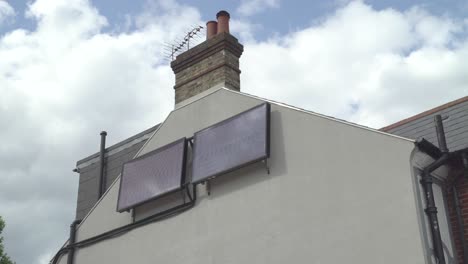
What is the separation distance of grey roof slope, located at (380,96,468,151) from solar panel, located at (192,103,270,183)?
2.34 metres

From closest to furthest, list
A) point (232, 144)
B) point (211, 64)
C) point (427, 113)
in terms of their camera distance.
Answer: point (232, 144) → point (427, 113) → point (211, 64)

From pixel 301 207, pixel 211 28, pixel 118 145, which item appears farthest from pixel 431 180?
pixel 118 145

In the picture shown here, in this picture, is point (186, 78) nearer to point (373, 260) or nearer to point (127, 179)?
point (127, 179)

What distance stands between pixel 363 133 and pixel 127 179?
4752mm

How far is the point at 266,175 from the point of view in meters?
8.86

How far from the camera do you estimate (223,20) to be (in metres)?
11.5

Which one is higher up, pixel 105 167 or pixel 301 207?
pixel 105 167

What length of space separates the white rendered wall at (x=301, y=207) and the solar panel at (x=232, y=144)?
7.8 inches

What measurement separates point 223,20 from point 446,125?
15.0ft

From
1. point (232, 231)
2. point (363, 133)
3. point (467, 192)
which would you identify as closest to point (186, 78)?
point (232, 231)

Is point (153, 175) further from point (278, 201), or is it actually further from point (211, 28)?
point (211, 28)

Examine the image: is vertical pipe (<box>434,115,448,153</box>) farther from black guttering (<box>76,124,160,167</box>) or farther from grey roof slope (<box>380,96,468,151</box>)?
black guttering (<box>76,124,160,167</box>)

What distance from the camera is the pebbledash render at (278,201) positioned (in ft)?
24.3

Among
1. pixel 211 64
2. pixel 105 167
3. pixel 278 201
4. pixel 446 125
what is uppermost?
pixel 211 64
